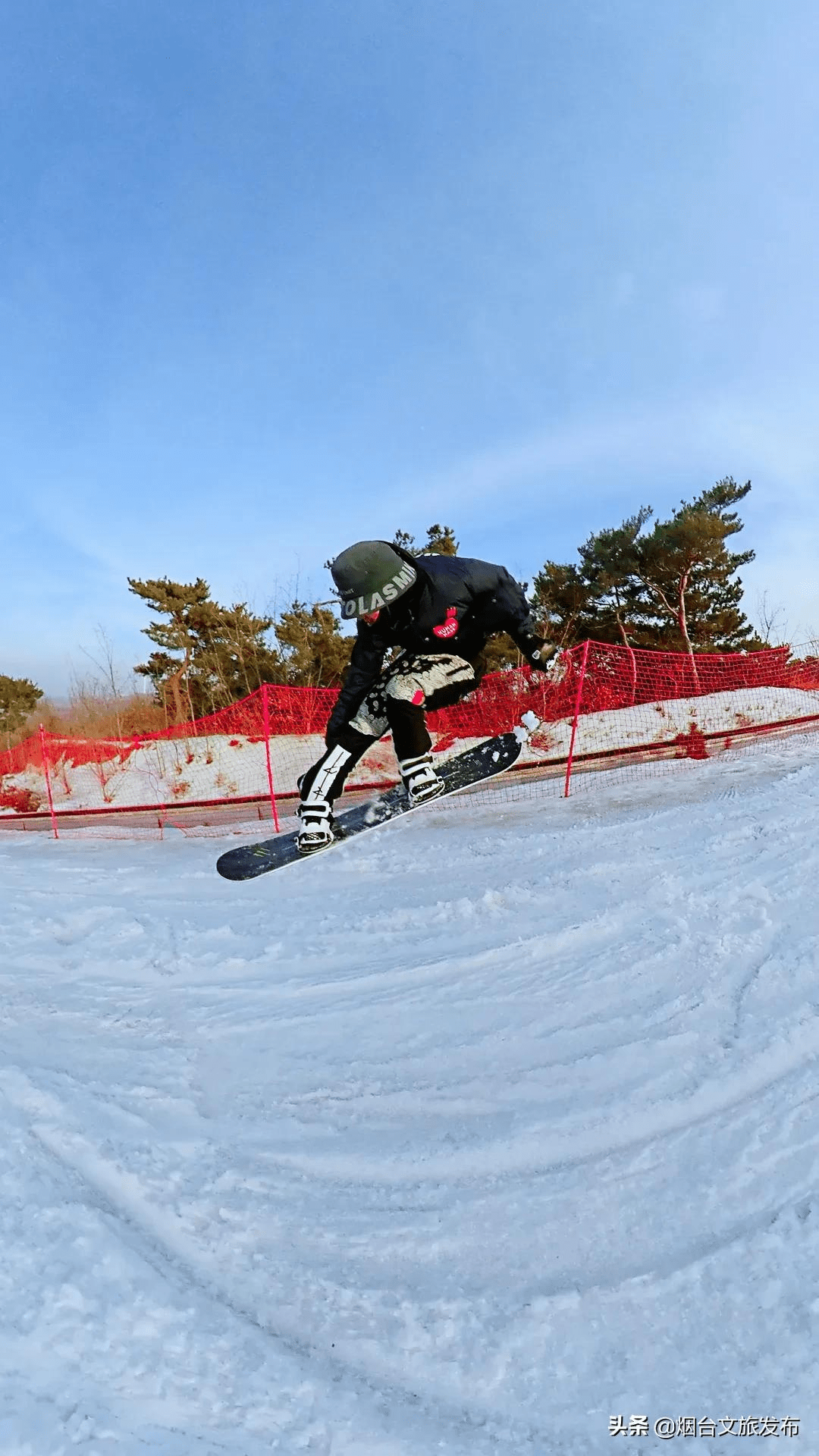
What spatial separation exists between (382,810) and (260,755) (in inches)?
369

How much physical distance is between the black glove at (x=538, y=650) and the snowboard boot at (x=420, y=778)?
832mm

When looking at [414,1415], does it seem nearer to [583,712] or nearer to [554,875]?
[554,875]

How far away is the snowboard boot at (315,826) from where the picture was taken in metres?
4.32

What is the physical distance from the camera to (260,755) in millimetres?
13633

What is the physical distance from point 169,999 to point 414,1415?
2.02m

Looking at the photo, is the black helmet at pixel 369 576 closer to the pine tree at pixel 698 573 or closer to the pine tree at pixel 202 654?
the pine tree at pixel 202 654

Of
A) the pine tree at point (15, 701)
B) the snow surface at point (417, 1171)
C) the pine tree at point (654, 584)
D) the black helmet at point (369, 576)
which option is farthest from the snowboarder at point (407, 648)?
the pine tree at point (15, 701)

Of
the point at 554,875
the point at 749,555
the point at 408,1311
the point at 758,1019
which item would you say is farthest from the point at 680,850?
the point at 749,555

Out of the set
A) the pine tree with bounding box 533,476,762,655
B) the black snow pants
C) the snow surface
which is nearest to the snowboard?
the black snow pants

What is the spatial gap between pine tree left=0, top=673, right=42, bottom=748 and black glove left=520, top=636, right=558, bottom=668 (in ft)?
98.8

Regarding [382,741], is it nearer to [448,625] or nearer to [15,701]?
[448,625]

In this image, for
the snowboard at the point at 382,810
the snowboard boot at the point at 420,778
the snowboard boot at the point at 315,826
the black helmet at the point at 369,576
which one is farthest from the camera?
the snowboard at the point at 382,810

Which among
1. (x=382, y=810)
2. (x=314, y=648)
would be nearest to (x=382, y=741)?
(x=314, y=648)

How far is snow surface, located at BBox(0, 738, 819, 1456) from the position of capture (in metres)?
1.33
